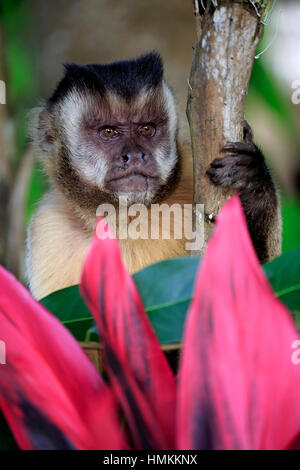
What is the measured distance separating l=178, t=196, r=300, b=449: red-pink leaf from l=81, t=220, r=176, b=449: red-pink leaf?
0.04 metres

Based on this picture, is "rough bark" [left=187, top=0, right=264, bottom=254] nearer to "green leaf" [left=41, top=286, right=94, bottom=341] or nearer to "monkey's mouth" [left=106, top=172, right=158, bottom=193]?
"green leaf" [left=41, top=286, right=94, bottom=341]

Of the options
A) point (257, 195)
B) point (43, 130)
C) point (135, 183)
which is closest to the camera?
point (257, 195)

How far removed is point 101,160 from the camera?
5.88 feet

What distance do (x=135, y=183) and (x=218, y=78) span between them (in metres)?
0.80

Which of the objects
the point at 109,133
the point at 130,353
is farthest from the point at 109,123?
the point at 130,353

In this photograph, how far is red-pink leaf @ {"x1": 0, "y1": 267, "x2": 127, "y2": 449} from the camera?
41 cm

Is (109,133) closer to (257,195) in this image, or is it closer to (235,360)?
(257,195)

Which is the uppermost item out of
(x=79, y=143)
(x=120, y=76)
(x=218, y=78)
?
(x=120, y=76)

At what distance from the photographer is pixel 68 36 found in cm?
329

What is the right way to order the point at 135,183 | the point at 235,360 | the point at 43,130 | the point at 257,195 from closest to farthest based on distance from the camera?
the point at 235,360
the point at 257,195
the point at 135,183
the point at 43,130

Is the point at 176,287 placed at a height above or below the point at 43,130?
below

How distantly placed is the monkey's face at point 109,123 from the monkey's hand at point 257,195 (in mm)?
382

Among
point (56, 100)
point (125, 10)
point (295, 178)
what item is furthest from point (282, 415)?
point (125, 10)

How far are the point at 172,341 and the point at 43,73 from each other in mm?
3069
